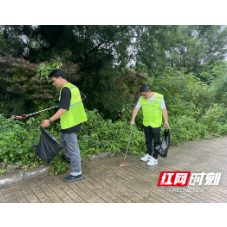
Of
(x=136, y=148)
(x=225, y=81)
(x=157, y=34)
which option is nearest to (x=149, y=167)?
(x=136, y=148)

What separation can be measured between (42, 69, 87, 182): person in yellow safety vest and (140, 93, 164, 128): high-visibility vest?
1.33 meters

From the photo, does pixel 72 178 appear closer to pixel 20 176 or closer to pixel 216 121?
pixel 20 176

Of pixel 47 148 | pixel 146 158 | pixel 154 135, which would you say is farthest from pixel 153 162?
pixel 47 148

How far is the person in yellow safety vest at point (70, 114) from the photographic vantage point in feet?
10.6

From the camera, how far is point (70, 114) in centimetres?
338

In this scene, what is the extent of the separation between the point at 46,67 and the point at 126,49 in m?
2.31

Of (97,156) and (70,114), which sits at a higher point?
(70,114)

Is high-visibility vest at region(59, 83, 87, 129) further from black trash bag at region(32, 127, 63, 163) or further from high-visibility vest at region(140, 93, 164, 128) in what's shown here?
high-visibility vest at region(140, 93, 164, 128)

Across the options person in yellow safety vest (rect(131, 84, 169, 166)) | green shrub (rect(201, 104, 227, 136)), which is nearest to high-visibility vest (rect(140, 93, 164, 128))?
person in yellow safety vest (rect(131, 84, 169, 166))

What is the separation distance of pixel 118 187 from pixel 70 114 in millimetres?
1408

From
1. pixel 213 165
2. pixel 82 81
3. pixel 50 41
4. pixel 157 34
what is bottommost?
pixel 213 165

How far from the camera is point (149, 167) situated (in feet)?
13.7

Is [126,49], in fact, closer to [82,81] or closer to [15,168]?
[82,81]

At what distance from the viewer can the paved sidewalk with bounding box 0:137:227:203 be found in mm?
3002
